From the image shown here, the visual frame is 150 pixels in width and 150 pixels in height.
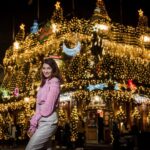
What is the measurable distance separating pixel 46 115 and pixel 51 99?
0.24 meters

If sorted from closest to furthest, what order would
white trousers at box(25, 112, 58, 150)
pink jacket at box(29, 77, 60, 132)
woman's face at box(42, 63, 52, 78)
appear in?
Result: white trousers at box(25, 112, 58, 150)
pink jacket at box(29, 77, 60, 132)
woman's face at box(42, 63, 52, 78)

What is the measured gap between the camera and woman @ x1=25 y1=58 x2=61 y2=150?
4934mm

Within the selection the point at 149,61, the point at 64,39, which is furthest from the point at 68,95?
the point at 149,61

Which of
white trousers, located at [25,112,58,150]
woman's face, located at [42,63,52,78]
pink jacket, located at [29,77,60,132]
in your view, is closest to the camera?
white trousers, located at [25,112,58,150]

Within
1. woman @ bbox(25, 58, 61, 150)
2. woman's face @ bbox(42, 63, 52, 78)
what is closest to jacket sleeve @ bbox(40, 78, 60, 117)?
woman @ bbox(25, 58, 61, 150)

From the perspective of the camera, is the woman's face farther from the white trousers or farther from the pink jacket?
the white trousers

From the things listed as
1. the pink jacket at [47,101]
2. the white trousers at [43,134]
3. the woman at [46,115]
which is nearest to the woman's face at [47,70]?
the woman at [46,115]

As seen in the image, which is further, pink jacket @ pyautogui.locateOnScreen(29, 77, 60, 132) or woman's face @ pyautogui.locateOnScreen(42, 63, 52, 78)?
woman's face @ pyautogui.locateOnScreen(42, 63, 52, 78)

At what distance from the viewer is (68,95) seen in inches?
835

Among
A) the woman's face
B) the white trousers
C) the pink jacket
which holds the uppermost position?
the woman's face

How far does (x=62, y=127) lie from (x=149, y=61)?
8.43m

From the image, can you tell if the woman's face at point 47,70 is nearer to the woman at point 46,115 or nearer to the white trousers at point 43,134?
the woman at point 46,115

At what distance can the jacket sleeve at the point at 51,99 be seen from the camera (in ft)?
16.7

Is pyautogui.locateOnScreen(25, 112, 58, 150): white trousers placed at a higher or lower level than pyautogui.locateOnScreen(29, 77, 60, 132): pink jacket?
lower
